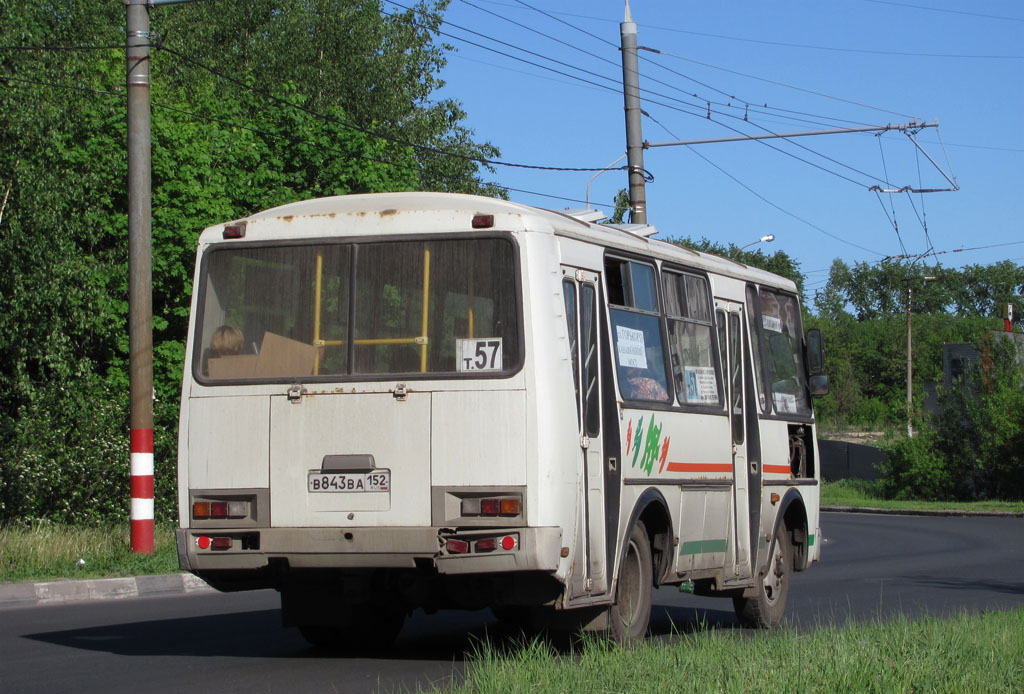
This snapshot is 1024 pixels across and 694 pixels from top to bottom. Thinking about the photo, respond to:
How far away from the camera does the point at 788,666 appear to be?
745cm

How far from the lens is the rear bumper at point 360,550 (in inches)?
328

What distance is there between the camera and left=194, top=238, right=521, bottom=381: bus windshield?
879 centimetres

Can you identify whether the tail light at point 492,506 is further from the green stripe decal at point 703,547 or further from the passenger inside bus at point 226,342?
the green stripe decal at point 703,547

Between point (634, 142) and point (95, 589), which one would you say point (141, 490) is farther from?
point (634, 142)

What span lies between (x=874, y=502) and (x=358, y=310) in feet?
120

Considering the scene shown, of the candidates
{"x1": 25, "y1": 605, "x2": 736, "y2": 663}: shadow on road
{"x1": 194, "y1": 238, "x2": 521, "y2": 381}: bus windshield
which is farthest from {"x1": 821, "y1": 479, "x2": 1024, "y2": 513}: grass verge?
{"x1": 194, "y1": 238, "x2": 521, "y2": 381}: bus windshield

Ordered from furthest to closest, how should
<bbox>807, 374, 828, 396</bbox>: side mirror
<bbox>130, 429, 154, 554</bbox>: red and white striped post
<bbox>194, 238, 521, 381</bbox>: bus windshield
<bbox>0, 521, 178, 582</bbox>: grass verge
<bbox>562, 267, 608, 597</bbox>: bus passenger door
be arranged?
<bbox>130, 429, 154, 554</bbox>: red and white striped post, <bbox>0, 521, 178, 582</bbox>: grass verge, <bbox>807, 374, 828, 396</bbox>: side mirror, <bbox>562, 267, 608, 597</bbox>: bus passenger door, <bbox>194, 238, 521, 381</bbox>: bus windshield

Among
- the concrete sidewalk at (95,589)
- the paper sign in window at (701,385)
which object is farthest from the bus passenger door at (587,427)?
the concrete sidewalk at (95,589)

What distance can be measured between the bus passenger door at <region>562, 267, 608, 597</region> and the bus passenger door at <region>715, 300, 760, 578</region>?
2.50 metres

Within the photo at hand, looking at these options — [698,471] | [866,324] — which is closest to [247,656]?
[698,471]

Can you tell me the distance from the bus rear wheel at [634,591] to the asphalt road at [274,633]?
109cm

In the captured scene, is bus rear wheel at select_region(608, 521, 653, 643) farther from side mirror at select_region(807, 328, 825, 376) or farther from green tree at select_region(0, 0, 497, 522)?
green tree at select_region(0, 0, 497, 522)

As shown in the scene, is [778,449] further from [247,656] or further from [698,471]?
[247,656]

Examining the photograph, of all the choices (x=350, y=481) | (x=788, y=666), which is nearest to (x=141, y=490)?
(x=350, y=481)
